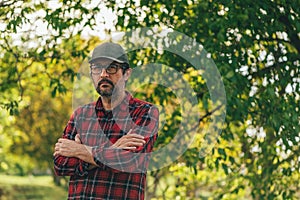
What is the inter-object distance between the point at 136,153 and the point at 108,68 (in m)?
0.48

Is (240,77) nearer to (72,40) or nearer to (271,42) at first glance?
(271,42)

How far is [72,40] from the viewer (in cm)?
696

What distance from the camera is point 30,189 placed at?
24.3 metres

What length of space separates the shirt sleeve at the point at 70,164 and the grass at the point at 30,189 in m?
16.4

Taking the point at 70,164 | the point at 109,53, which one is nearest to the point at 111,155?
the point at 70,164

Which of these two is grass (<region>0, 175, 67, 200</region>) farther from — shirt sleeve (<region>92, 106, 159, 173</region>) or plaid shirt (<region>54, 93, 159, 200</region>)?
shirt sleeve (<region>92, 106, 159, 173</region>)

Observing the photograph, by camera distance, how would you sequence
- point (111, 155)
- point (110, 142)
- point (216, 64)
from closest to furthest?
1. point (111, 155)
2. point (110, 142)
3. point (216, 64)

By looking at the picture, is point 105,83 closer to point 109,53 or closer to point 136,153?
point 109,53

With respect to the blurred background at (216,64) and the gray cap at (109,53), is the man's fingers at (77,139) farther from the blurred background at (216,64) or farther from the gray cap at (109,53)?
the blurred background at (216,64)

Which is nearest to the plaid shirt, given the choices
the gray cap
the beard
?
the beard

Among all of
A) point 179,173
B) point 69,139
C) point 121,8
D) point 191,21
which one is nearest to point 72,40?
point 121,8

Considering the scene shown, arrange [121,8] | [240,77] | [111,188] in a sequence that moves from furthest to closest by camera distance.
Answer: [121,8], [240,77], [111,188]

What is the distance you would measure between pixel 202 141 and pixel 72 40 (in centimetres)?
168

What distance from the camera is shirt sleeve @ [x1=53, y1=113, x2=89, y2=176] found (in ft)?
11.8
